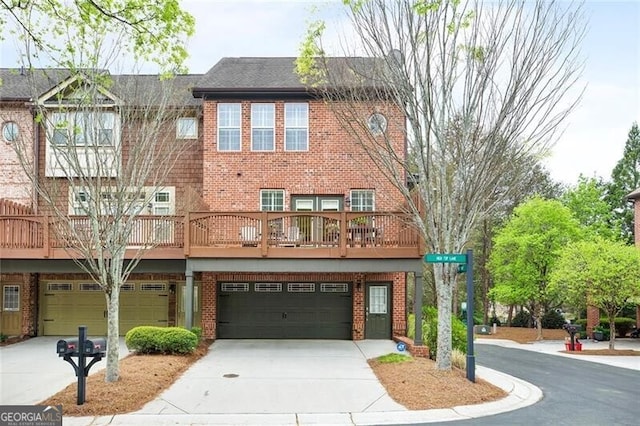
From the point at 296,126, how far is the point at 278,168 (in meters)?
1.52

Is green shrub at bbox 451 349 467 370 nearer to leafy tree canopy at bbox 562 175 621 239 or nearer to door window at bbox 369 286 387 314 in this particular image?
door window at bbox 369 286 387 314

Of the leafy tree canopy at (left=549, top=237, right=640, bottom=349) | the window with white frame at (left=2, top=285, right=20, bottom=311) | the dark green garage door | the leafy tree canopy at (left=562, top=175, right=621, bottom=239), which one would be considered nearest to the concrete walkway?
the dark green garage door

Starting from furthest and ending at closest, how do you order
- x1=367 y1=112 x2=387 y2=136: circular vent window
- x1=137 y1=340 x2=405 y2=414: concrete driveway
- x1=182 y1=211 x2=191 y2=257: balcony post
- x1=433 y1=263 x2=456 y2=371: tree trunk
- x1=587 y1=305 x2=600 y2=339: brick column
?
x1=587 y1=305 x2=600 y2=339: brick column, x1=182 y1=211 x2=191 y2=257: balcony post, x1=367 y1=112 x2=387 y2=136: circular vent window, x1=433 y1=263 x2=456 y2=371: tree trunk, x1=137 y1=340 x2=405 y2=414: concrete driveway

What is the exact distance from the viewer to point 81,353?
29.0 ft

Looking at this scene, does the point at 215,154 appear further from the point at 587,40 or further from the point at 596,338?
the point at 596,338

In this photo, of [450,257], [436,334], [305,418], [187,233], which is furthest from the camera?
[187,233]

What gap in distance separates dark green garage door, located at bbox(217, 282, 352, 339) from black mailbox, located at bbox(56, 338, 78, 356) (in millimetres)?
8610

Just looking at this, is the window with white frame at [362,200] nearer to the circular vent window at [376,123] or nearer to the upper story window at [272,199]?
the upper story window at [272,199]

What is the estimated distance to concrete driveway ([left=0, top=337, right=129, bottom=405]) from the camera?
9.58m

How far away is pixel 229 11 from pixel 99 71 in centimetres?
364

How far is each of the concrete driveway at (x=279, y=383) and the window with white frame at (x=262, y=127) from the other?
21.6 ft

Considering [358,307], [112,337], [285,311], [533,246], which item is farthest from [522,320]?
[112,337]

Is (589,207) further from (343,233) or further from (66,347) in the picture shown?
(66,347)

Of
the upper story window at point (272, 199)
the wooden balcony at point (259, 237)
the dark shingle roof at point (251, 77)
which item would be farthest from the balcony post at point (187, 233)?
the dark shingle roof at point (251, 77)
